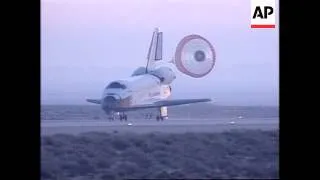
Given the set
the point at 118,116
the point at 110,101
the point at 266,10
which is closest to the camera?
the point at 266,10

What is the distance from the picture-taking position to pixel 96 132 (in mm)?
3908

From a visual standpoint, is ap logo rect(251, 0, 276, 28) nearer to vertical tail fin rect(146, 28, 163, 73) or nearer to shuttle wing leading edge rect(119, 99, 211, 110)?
vertical tail fin rect(146, 28, 163, 73)

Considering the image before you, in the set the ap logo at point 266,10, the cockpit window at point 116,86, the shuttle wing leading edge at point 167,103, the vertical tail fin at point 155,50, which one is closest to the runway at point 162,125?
the shuttle wing leading edge at point 167,103

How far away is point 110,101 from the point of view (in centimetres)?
379

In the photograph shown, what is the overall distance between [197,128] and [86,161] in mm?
836

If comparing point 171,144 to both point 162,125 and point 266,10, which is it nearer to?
point 162,125

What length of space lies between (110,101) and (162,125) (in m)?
0.41

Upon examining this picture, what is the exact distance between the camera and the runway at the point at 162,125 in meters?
3.80

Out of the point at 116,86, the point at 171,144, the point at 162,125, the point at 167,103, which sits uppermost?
the point at 116,86

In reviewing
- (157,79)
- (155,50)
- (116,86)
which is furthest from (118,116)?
(155,50)

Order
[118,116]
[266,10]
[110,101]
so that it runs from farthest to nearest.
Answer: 1. [118,116]
2. [110,101]
3. [266,10]

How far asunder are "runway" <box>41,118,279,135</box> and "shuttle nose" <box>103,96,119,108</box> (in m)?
0.12
